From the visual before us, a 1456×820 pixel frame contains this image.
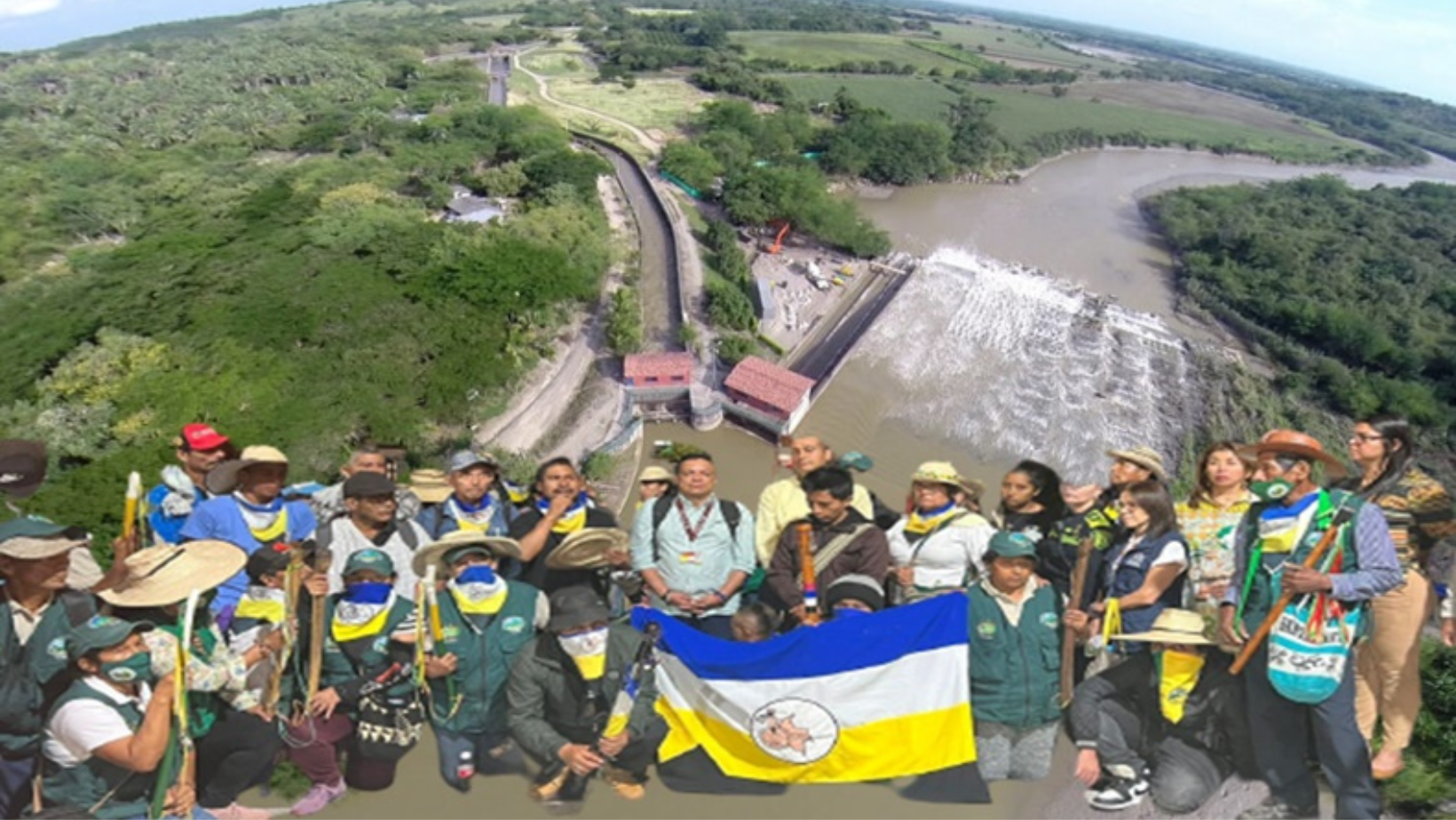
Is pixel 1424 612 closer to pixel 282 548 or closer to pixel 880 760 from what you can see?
pixel 880 760

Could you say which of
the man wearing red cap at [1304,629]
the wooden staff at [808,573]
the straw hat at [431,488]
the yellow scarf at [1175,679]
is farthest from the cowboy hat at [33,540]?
the man wearing red cap at [1304,629]

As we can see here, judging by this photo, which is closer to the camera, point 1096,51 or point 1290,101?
point 1290,101

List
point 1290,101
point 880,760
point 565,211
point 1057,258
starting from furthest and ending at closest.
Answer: point 1290,101 → point 1057,258 → point 565,211 → point 880,760

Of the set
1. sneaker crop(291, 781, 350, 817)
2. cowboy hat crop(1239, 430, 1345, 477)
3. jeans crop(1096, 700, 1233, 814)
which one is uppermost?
cowboy hat crop(1239, 430, 1345, 477)

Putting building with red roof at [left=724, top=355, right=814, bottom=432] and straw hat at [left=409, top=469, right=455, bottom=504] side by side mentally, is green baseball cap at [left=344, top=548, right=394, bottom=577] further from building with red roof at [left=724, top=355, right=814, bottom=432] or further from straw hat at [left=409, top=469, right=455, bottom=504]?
building with red roof at [left=724, top=355, right=814, bottom=432]

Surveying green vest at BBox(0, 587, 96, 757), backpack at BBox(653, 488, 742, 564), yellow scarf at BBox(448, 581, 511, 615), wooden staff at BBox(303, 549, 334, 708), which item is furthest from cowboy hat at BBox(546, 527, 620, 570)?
green vest at BBox(0, 587, 96, 757)

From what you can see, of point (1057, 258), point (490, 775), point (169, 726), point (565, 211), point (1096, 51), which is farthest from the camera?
point (1096, 51)

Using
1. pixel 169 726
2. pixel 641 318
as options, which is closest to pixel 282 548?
pixel 169 726
